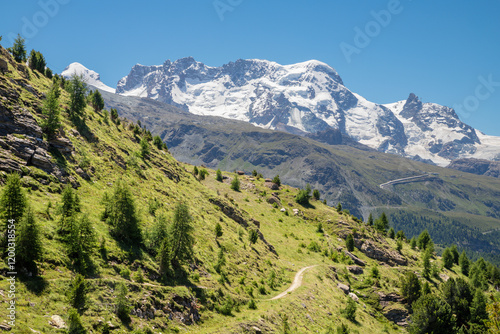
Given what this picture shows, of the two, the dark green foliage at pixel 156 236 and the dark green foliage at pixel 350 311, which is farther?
the dark green foliage at pixel 350 311

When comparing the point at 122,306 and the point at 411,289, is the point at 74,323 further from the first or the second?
the point at 411,289

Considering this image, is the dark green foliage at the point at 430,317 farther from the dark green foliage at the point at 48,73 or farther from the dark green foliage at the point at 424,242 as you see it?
the dark green foliage at the point at 48,73

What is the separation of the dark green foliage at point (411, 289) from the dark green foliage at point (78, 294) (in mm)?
80018

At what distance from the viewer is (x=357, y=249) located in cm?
10244

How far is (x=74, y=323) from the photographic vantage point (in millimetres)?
23672

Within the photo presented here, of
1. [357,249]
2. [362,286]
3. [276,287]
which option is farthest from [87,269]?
[357,249]

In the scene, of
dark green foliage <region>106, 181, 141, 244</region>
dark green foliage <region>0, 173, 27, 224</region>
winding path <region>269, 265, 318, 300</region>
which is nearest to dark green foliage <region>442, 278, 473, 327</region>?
winding path <region>269, 265, 318, 300</region>

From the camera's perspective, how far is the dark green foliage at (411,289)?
78.1m

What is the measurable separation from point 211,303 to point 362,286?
55.1 m

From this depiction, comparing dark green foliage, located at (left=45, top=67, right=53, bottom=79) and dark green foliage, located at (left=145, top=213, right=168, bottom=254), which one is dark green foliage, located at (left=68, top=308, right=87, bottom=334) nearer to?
dark green foliage, located at (left=145, top=213, right=168, bottom=254)

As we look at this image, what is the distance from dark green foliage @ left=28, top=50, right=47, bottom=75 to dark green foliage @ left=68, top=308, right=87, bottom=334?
2681 inches

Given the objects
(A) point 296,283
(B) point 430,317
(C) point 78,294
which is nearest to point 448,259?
(B) point 430,317

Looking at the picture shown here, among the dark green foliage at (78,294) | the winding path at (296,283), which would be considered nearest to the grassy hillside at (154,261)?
the dark green foliage at (78,294)

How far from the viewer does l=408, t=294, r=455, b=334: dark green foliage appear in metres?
69.1
